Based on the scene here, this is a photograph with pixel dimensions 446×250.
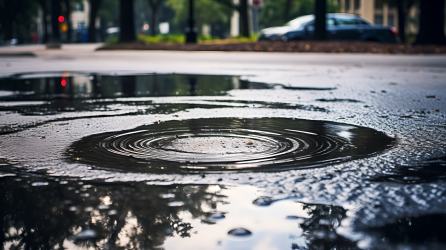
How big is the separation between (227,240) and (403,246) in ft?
2.40

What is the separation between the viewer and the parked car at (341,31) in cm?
2348

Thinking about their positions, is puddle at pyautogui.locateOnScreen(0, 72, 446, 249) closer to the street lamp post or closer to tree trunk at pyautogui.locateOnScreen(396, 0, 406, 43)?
the street lamp post

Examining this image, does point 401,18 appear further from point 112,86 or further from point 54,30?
point 112,86

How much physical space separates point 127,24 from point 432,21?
13449 mm

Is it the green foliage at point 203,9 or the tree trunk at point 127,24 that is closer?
the tree trunk at point 127,24

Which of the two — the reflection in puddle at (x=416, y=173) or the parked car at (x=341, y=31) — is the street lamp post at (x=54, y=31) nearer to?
the parked car at (x=341, y=31)

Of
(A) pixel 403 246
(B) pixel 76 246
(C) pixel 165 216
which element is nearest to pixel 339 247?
(A) pixel 403 246

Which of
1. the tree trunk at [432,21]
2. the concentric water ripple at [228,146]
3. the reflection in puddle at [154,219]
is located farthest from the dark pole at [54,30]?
the reflection in puddle at [154,219]

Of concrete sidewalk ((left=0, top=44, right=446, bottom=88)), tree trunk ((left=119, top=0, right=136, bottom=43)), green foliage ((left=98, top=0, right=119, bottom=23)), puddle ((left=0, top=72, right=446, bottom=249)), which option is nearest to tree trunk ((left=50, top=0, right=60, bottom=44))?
tree trunk ((left=119, top=0, right=136, bottom=43))

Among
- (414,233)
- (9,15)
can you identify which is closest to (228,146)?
(414,233)

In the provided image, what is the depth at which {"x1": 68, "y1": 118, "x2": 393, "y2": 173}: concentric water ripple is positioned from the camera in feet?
12.8

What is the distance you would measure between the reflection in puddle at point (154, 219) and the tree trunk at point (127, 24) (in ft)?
79.2

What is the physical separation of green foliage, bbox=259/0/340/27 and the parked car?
96.3ft

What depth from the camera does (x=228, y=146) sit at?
447cm
